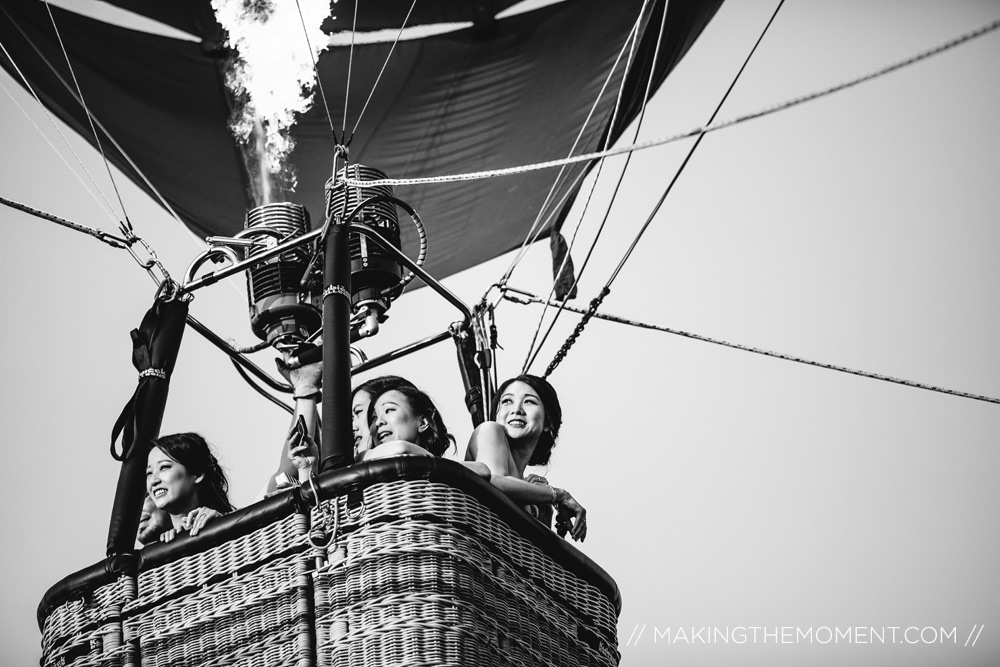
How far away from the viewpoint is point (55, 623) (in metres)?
3.01

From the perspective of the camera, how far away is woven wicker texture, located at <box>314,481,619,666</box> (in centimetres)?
273

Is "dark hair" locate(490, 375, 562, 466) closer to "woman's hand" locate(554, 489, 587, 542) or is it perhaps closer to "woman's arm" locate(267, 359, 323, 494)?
"woman's hand" locate(554, 489, 587, 542)

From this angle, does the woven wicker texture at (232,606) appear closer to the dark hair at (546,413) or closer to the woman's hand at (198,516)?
the woman's hand at (198,516)

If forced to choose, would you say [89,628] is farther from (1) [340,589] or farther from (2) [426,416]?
(2) [426,416]

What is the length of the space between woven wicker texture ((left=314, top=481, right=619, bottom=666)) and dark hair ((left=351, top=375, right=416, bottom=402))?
71 cm

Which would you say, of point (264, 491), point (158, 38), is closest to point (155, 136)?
point (158, 38)

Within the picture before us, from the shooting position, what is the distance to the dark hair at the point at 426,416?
3.54 m

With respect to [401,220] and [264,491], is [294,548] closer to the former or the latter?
[264,491]

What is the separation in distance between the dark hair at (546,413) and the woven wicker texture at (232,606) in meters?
1.00

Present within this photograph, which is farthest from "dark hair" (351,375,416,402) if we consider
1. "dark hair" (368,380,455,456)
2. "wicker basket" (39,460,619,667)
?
"wicker basket" (39,460,619,667)

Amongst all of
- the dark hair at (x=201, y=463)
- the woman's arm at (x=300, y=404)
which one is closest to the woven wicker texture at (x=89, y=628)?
the dark hair at (x=201, y=463)

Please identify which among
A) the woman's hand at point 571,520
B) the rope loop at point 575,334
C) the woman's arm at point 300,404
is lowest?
the woman's hand at point 571,520

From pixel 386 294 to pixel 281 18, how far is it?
6.09ft

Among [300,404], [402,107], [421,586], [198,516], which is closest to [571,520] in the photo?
[421,586]
